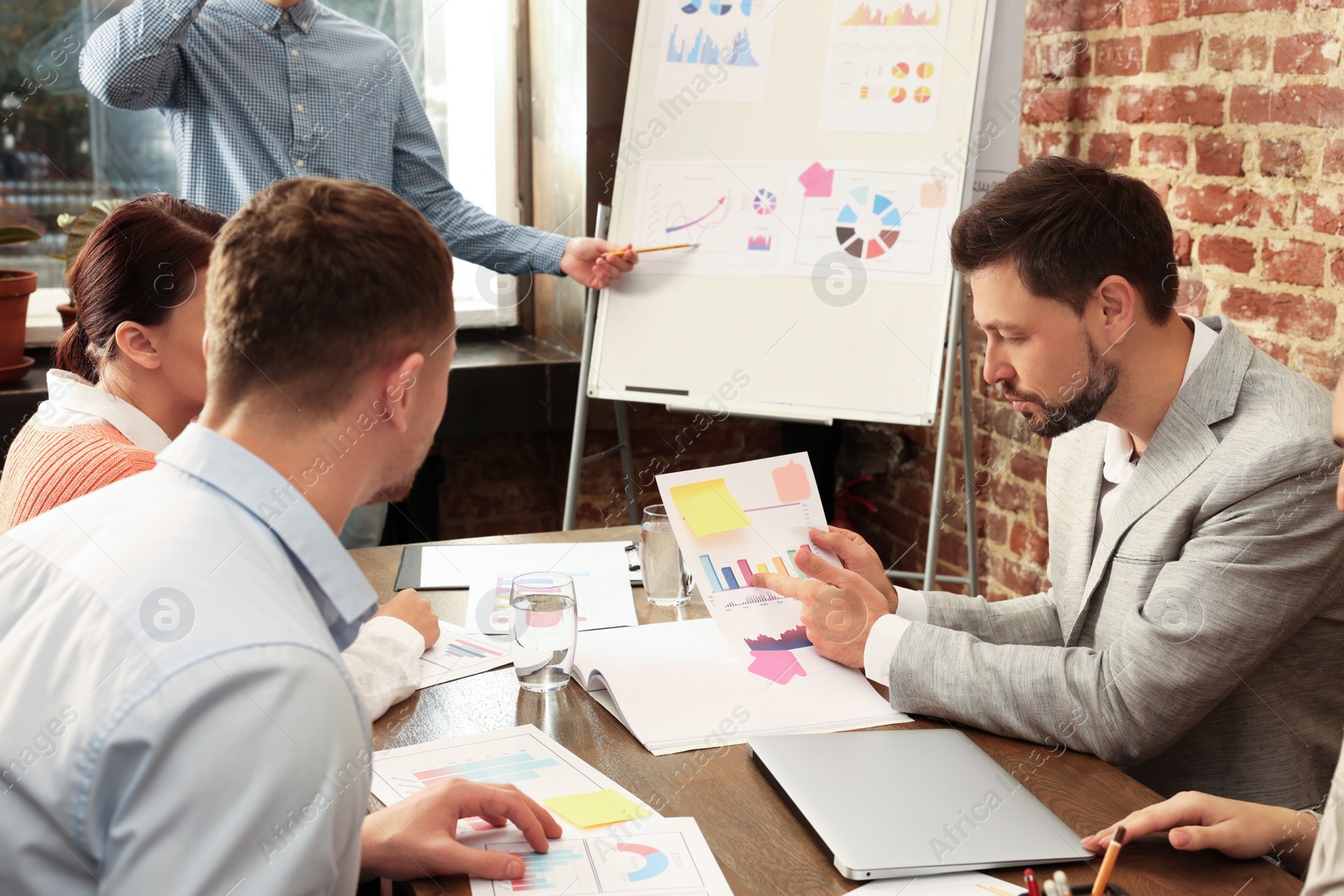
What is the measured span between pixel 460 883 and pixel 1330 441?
1026 millimetres

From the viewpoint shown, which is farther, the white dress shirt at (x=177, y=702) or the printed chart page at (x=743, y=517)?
the printed chart page at (x=743, y=517)

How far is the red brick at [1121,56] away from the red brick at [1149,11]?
4cm

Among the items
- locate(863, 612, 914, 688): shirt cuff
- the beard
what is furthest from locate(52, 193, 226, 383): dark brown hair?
the beard

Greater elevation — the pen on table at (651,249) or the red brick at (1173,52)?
the red brick at (1173,52)

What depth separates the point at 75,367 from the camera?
5.08ft

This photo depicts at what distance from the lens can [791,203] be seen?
250cm

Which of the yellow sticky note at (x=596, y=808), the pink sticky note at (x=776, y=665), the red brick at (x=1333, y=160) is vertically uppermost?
the red brick at (x=1333, y=160)

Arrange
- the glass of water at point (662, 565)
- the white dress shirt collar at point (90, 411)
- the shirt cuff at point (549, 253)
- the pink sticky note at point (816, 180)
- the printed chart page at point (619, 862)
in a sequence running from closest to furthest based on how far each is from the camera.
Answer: the printed chart page at point (619, 862), the white dress shirt collar at point (90, 411), the glass of water at point (662, 565), the pink sticky note at point (816, 180), the shirt cuff at point (549, 253)

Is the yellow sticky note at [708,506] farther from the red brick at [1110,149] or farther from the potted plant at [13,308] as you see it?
the potted plant at [13,308]

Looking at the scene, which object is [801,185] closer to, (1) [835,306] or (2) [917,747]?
(1) [835,306]

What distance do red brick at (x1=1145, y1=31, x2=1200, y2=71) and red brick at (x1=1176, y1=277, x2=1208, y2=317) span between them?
0.41 meters

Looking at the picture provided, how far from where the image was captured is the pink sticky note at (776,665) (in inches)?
52.4

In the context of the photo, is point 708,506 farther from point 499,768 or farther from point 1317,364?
point 1317,364

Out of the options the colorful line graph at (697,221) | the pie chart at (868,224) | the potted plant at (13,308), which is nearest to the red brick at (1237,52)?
the pie chart at (868,224)
